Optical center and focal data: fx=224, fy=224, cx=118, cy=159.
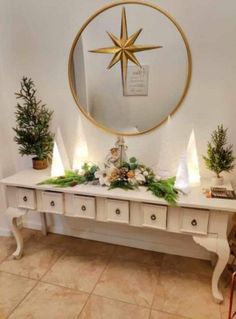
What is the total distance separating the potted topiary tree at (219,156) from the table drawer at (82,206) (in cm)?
92

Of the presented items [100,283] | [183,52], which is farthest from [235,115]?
[100,283]

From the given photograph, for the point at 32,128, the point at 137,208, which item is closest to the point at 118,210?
the point at 137,208

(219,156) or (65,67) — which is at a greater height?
(65,67)

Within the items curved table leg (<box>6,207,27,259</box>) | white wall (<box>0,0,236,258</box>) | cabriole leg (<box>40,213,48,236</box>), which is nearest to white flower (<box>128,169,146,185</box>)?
white wall (<box>0,0,236,258</box>)

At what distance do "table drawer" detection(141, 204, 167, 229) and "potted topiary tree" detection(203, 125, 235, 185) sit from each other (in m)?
0.51

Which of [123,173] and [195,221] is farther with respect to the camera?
[123,173]

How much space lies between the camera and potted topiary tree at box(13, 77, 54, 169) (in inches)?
77.0

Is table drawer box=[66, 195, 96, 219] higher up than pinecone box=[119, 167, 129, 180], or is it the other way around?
pinecone box=[119, 167, 129, 180]

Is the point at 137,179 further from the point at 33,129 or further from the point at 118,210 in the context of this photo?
the point at 33,129

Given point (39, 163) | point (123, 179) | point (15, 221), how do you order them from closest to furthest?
point (123, 179) < point (15, 221) < point (39, 163)

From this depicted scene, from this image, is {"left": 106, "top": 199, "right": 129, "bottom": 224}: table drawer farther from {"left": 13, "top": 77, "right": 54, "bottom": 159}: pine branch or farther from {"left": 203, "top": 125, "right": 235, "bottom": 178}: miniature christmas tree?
{"left": 13, "top": 77, "right": 54, "bottom": 159}: pine branch

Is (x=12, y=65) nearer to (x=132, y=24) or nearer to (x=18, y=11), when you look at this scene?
(x=18, y=11)

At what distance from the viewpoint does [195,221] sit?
1.45m

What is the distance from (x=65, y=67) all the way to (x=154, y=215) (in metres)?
1.44
